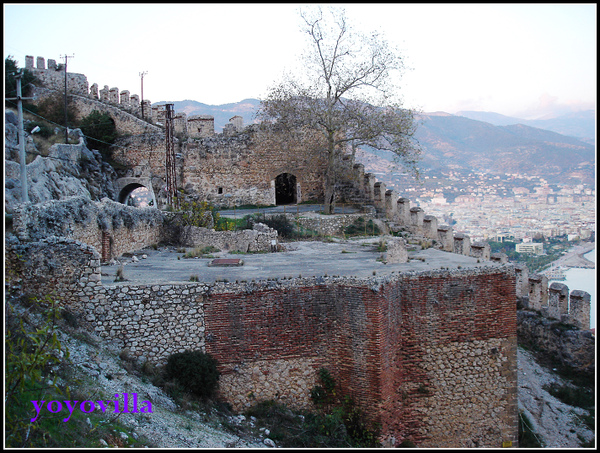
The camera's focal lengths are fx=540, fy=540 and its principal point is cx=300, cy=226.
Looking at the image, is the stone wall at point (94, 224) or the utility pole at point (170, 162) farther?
the utility pole at point (170, 162)

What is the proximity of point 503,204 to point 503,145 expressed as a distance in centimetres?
1474

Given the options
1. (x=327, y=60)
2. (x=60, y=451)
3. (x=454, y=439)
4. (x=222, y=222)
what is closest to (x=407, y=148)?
(x=327, y=60)

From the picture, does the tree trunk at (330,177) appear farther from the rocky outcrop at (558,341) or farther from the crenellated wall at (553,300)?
the rocky outcrop at (558,341)

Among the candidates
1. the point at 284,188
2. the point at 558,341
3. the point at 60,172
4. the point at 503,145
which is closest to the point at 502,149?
the point at 503,145

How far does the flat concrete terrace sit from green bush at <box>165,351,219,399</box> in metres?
1.51

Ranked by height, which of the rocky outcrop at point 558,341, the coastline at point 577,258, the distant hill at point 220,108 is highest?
the distant hill at point 220,108

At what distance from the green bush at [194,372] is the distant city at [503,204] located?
1596 centimetres

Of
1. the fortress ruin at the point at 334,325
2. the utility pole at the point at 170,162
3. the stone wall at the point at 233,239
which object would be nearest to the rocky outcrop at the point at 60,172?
the utility pole at the point at 170,162

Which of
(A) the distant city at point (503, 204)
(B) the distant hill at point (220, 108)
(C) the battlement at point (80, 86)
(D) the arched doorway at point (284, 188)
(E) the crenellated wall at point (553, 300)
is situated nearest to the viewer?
(E) the crenellated wall at point (553, 300)

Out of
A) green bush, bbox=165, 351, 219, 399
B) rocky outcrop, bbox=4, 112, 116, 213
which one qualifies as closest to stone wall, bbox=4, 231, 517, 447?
green bush, bbox=165, 351, 219, 399

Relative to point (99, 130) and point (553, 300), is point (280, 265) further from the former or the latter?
point (99, 130)

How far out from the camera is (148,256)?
15062 millimetres

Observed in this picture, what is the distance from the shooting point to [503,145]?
4953 cm

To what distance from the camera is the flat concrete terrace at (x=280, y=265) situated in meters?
11.5
